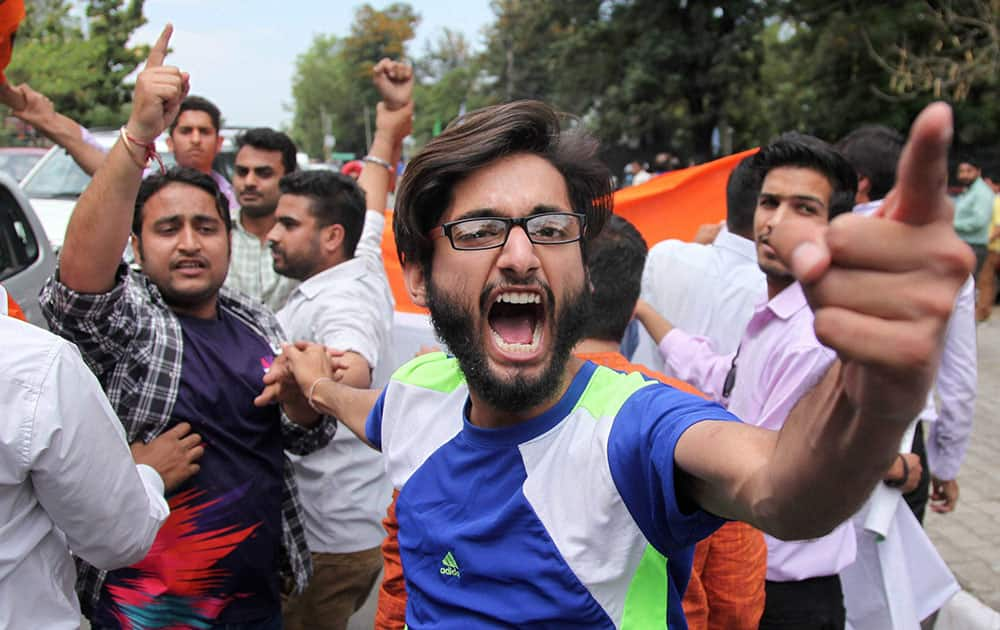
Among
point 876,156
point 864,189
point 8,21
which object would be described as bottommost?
point 864,189

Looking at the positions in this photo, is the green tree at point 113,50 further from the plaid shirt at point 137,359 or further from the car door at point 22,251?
the plaid shirt at point 137,359

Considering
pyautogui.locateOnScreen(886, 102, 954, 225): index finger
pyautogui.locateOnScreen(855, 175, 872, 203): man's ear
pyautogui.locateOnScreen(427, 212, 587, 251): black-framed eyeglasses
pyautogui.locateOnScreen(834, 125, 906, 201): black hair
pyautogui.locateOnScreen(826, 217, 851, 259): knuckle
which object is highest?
pyautogui.locateOnScreen(834, 125, 906, 201): black hair

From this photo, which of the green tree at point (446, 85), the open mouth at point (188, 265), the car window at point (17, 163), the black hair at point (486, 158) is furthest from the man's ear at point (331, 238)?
the green tree at point (446, 85)

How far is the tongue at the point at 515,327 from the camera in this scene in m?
1.72

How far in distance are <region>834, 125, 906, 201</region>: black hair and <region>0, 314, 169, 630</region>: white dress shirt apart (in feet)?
11.3

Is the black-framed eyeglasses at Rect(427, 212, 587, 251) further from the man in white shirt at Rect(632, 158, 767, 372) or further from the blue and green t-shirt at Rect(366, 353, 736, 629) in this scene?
the man in white shirt at Rect(632, 158, 767, 372)

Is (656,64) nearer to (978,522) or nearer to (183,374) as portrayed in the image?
(978,522)

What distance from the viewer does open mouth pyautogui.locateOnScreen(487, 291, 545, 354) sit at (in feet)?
5.48

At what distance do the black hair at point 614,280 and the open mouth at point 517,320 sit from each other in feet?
2.53

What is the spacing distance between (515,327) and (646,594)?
0.59 meters

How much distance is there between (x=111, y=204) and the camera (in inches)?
78.7

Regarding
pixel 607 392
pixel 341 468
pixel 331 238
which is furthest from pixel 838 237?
pixel 331 238

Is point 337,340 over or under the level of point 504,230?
under

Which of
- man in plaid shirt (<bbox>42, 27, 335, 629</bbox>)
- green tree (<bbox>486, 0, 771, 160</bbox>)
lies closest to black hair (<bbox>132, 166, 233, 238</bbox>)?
man in plaid shirt (<bbox>42, 27, 335, 629</bbox>)
